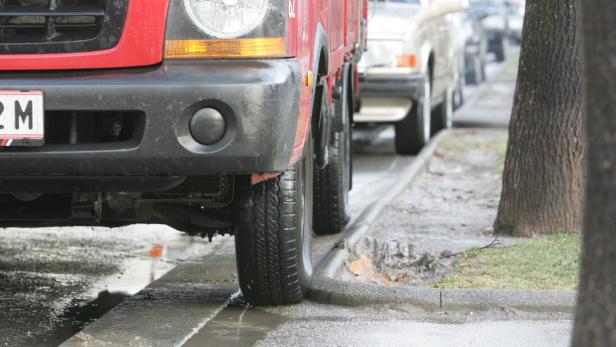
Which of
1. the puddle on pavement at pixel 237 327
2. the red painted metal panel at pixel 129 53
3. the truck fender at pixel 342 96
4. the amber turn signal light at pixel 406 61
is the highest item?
the red painted metal panel at pixel 129 53

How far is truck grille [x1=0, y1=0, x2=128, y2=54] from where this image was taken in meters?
4.21

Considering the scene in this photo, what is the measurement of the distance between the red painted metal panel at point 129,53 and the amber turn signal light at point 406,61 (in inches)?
266

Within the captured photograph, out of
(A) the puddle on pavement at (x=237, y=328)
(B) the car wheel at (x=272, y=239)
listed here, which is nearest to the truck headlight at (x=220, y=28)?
(B) the car wheel at (x=272, y=239)

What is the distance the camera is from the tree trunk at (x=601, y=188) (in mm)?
2469

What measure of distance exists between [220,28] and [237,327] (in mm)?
1198

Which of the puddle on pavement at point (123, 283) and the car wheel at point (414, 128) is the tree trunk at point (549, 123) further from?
the car wheel at point (414, 128)

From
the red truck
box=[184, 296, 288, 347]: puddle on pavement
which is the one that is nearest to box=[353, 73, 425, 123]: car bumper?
box=[184, 296, 288, 347]: puddle on pavement

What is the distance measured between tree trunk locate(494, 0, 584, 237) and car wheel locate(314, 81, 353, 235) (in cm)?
93

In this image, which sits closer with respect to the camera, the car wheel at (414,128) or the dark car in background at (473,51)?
the car wheel at (414,128)

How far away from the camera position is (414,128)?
441 inches

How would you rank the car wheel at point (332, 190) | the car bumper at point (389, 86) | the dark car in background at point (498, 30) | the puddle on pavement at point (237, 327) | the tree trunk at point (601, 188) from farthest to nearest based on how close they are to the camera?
the dark car in background at point (498, 30)
the car bumper at point (389, 86)
the car wheel at point (332, 190)
the puddle on pavement at point (237, 327)
the tree trunk at point (601, 188)

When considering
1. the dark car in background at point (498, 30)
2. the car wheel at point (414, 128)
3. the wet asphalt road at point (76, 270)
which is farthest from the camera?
the dark car in background at point (498, 30)

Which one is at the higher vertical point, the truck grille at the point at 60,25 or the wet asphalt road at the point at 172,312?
the truck grille at the point at 60,25

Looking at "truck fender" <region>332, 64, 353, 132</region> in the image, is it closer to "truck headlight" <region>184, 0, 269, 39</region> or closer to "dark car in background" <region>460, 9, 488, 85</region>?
"truck headlight" <region>184, 0, 269, 39</region>
